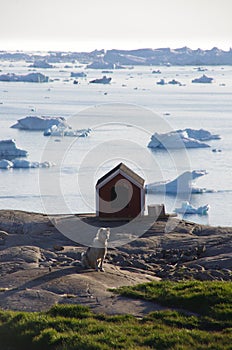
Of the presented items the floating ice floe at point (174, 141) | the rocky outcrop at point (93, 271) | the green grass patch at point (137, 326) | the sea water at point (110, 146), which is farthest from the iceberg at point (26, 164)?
the green grass patch at point (137, 326)

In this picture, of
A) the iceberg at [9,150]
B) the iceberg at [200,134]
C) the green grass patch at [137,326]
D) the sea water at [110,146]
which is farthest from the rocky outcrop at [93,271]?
the iceberg at [200,134]

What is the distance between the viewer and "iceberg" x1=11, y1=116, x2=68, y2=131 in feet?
166

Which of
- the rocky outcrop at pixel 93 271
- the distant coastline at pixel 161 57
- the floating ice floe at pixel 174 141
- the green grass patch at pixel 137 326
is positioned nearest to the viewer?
the green grass patch at pixel 137 326

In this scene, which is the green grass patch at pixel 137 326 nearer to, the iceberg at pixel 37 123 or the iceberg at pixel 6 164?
the iceberg at pixel 6 164

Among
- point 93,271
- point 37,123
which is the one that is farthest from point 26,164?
point 93,271

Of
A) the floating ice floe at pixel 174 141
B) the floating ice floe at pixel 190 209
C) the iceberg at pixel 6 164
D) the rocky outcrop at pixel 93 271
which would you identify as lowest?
the iceberg at pixel 6 164

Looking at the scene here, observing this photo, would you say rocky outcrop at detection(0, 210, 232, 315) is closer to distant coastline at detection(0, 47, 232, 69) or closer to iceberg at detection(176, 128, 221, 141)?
iceberg at detection(176, 128, 221, 141)

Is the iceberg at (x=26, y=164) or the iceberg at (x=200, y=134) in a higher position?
the iceberg at (x=200, y=134)

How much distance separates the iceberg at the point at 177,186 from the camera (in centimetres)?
3206

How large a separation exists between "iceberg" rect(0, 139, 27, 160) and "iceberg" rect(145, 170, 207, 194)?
1015 centimetres

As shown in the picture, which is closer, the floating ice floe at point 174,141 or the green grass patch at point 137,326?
the green grass patch at point 137,326

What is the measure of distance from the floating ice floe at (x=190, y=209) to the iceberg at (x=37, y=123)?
22092 millimetres

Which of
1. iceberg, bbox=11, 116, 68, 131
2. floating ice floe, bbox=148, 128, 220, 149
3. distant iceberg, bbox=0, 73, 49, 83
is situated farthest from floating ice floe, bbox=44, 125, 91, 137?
distant iceberg, bbox=0, 73, 49, 83

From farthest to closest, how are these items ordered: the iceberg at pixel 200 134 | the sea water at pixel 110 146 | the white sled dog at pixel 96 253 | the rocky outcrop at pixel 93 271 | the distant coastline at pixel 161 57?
the distant coastline at pixel 161 57
the iceberg at pixel 200 134
the sea water at pixel 110 146
the white sled dog at pixel 96 253
the rocky outcrop at pixel 93 271
